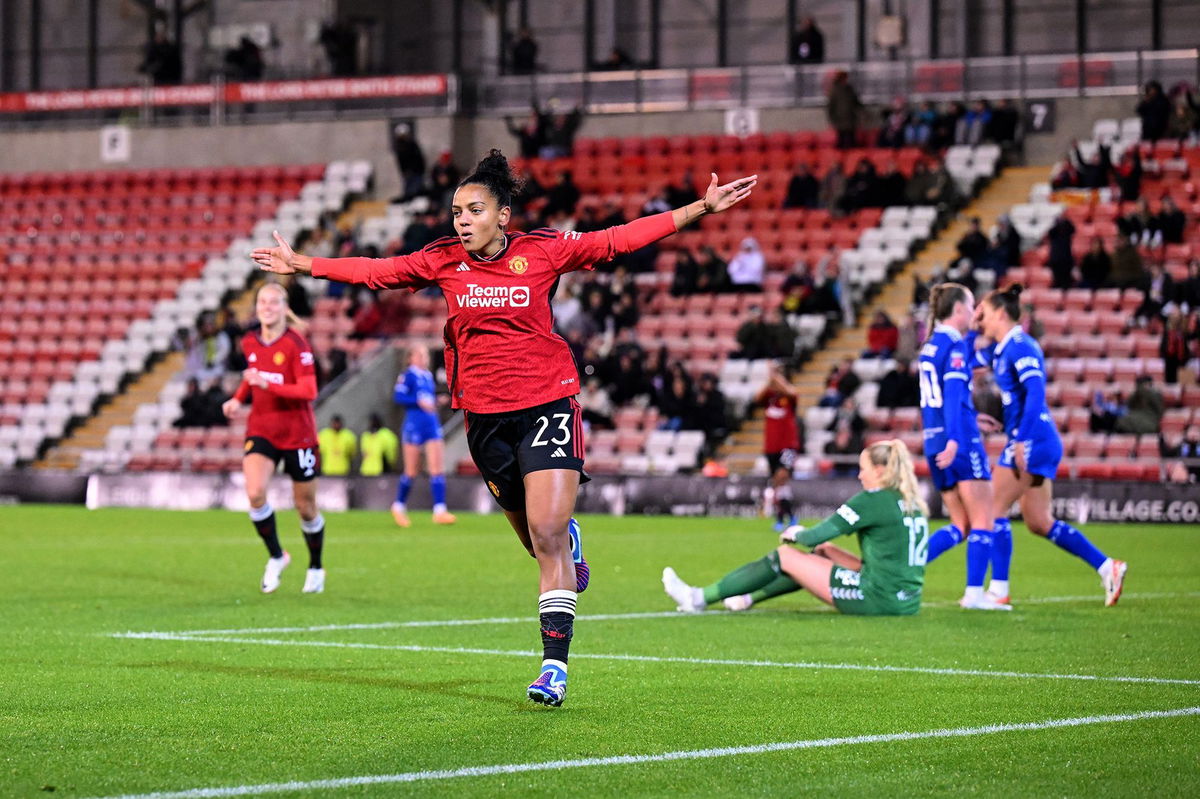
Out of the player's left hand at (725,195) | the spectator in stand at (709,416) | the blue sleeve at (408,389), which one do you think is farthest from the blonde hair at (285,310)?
the spectator in stand at (709,416)

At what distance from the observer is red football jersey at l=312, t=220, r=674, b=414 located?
8133 millimetres

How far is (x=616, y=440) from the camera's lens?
29.9 meters

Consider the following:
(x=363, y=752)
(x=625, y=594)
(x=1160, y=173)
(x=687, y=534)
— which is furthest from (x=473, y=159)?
(x=363, y=752)

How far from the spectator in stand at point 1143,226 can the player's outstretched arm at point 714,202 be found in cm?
2281

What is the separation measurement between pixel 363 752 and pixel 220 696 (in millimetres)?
1710

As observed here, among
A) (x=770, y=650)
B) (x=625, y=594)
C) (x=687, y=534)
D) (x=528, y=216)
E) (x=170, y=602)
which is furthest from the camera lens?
(x=528, y=216)

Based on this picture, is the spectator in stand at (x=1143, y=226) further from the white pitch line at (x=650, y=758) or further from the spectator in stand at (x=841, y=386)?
the white pitch line at (x=650, y=758)

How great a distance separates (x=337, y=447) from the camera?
102 ft

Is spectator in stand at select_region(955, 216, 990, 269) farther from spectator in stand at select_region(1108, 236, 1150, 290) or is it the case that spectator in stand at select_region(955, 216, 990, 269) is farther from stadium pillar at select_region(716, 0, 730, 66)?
stadium pillar at select_region(716, 0, 730, 66)

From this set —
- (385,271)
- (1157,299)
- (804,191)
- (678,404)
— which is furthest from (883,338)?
(385,271)

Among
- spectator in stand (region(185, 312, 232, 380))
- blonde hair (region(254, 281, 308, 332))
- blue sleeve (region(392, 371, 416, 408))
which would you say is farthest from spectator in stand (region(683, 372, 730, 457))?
blonde hair (region(254, 281, 308, 332))

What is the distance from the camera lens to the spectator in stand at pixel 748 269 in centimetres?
3212

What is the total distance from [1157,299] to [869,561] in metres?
17.6

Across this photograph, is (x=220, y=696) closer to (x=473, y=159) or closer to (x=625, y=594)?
(x=625, y=594)
